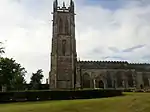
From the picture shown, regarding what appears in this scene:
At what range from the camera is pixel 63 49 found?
256 ft

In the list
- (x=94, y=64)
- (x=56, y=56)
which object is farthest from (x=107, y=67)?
(x=56, y=56)

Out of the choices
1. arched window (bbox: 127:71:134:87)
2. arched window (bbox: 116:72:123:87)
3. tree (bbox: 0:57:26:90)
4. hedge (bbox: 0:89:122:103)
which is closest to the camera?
hedge (bbox: 0:89:122:103)

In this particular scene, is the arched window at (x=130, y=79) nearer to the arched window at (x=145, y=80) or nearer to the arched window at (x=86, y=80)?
the arched window at (x=145, y=80)

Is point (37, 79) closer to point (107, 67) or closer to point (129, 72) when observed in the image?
point (107, 67)

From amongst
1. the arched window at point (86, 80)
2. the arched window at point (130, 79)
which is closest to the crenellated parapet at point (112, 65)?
the arched window at point (86, 80)

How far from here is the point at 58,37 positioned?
78750mm

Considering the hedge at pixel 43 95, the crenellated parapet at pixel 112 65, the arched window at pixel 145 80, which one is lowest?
the hedge at pixel 43 95

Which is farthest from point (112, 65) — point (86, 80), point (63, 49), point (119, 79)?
point (63, 49)

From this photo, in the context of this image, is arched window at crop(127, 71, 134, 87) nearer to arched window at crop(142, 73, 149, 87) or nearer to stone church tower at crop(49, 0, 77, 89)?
arched window at crop(142, 73, 149, 87)

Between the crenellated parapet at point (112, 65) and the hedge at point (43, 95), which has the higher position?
the crenellated parapet at point (112, 65)

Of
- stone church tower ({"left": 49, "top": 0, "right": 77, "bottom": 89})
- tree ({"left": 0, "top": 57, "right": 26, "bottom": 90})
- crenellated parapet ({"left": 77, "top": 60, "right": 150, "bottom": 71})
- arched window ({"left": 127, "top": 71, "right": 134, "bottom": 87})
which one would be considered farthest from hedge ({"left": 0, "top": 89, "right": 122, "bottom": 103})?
arched window ({"left": 127, "top": 71, "right": 134, "bottom": 87})

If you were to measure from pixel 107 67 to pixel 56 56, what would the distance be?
1830cm

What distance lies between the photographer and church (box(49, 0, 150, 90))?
75.7m

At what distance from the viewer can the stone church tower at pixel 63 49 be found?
7462 centimetres
